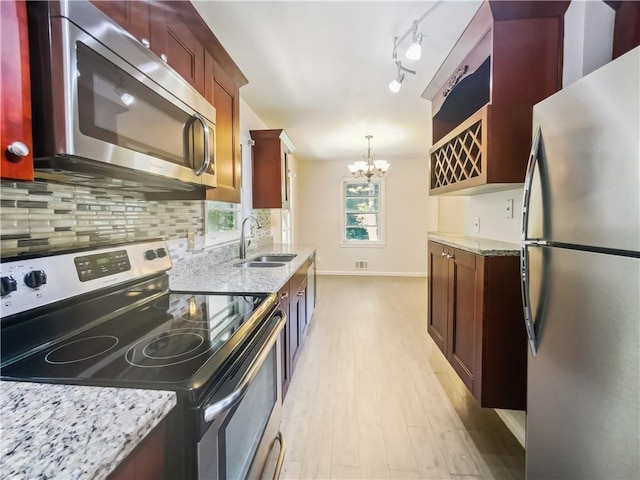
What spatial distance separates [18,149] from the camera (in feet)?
2.04

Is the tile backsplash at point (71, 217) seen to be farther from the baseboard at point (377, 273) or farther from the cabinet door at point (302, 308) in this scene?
the baseboard at point (377, 273)

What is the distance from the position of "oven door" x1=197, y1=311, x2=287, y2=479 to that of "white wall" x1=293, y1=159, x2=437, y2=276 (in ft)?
17.0

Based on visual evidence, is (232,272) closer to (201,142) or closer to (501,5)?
(201,142)

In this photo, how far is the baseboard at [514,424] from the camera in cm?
165

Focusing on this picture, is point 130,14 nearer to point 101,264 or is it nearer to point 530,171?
point 101,264

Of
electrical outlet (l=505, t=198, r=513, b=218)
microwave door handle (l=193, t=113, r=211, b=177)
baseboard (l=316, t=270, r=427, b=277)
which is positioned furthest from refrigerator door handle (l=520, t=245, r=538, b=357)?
baseboard (l=316, t=270, r=427, b=277)

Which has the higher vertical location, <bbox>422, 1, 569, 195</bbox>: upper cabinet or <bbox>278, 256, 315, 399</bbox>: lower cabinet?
<bbox>422, 1, 569, 195</bbox>: upper cabinet

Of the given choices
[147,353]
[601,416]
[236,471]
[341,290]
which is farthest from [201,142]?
[341,290]

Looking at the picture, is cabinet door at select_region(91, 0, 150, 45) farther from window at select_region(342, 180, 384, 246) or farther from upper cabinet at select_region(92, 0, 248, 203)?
window at select_region(342, 180, 384, 246)

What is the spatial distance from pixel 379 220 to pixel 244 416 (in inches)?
227

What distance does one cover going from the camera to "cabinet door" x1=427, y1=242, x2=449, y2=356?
215cm

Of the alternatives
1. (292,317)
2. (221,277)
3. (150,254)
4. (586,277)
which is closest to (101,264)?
(150,254)

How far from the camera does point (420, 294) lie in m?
4.86

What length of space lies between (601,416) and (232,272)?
1868 mm
